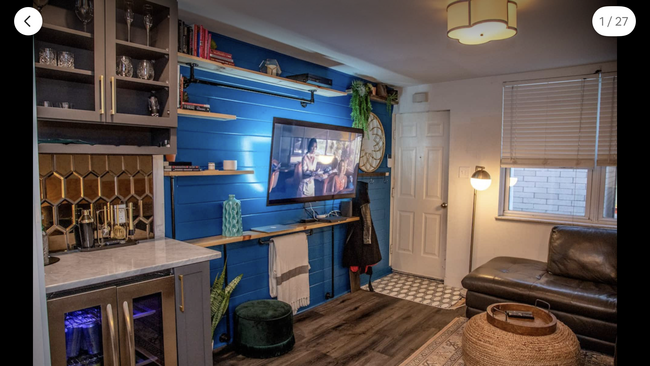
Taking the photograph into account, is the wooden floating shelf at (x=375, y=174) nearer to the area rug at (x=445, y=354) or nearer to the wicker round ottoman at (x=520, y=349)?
the area rug at (x=445, y=354)

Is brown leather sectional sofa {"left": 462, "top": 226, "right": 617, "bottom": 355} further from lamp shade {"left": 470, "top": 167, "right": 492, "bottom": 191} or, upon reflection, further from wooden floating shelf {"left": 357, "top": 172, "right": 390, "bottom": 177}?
wooden floating shelf {"left": 357, "top": 172, "right": 390, "bottom": 177}

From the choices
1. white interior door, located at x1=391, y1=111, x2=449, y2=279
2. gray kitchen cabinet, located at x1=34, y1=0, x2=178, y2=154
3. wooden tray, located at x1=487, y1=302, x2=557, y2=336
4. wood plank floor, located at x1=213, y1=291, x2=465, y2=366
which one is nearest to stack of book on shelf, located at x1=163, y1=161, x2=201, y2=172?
gray kitchen cabinet, located at x1=34, y1=0, x2=178, y2=154

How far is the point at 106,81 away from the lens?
7.06ft

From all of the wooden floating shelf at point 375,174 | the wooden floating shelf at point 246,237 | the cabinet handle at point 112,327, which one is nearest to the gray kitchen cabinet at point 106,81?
the wooden floating shelf at point 246,237

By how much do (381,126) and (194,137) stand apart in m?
2.56

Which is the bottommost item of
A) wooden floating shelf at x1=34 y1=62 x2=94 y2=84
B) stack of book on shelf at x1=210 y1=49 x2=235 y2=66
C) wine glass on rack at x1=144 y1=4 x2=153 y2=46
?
wooden floating shelf at x1=34 y1=62 x2=94 y2=84

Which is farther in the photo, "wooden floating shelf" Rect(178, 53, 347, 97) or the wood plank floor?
the wood plank floor

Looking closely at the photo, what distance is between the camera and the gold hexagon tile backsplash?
223 cm

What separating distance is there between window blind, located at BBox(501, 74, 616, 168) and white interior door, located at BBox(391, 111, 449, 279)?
0.74 m

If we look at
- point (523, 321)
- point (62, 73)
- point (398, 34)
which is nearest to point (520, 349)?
point (523, 321)

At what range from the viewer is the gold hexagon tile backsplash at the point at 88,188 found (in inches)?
87.7

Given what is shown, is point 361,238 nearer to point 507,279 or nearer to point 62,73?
point 507,279

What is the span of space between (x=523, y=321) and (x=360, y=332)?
4.49ft
